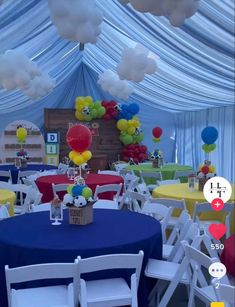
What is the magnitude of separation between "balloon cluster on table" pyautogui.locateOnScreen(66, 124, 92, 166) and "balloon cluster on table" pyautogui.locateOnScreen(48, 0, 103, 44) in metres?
1.92

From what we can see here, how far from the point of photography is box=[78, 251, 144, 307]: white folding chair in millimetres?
2656

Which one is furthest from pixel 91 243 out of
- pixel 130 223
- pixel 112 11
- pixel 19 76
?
pixel 19 76

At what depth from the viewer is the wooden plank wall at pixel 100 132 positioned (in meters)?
12.5

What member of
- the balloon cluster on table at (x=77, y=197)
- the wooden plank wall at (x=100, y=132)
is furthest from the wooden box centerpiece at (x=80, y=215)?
the wooden plank wall at (x=100, y=132)

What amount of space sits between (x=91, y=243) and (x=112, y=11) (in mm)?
4520

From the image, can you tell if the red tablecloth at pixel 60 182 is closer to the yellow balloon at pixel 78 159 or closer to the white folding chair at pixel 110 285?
the yellow balloon at pixel 78 159

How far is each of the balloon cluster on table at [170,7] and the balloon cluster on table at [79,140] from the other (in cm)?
105

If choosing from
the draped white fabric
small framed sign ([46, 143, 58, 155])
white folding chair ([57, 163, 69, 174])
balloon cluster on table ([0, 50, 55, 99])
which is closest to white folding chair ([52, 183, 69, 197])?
the draped white fabric

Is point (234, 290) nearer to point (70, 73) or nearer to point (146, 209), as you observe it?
point (146, 209)

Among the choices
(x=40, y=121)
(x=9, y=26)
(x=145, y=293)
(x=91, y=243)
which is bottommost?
(x=145, y=293)

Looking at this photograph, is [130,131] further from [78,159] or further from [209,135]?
[78,159]

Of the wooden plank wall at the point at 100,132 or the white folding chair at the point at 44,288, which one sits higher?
the wooden plank wall at the point at 100,132

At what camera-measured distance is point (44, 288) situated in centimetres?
289

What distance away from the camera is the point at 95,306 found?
8.87 feet
